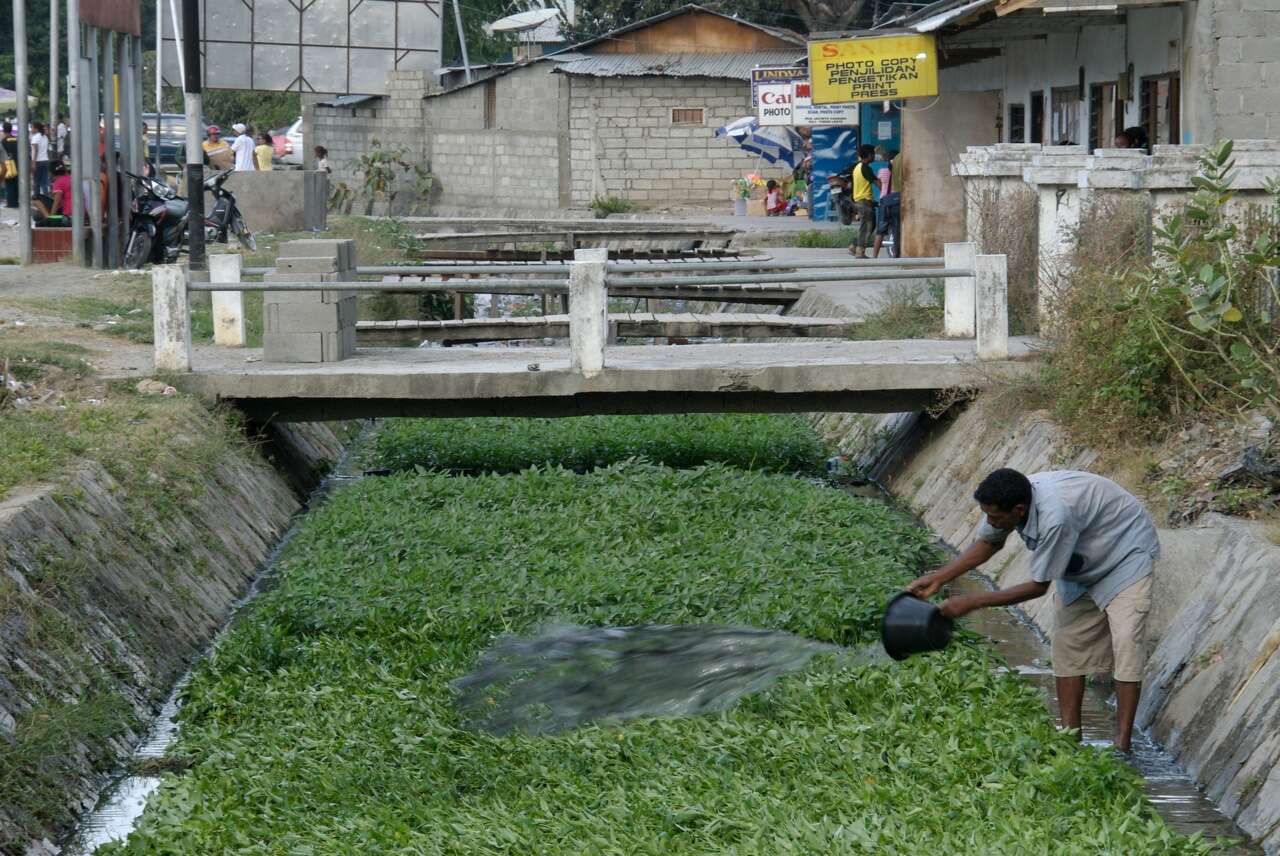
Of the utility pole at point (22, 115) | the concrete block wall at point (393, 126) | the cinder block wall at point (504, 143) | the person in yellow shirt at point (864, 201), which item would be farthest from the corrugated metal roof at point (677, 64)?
the utility pole at point (22, 115)

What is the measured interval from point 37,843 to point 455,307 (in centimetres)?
1890

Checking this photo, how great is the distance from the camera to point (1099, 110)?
21.0 meters

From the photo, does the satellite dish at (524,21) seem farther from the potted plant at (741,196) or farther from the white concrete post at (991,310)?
the white concrete post at (991,310)

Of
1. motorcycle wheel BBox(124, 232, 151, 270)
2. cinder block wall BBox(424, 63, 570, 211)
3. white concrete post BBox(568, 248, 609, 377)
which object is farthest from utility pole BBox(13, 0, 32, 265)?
cinder block wall BBox(424, 63, 570, 211)

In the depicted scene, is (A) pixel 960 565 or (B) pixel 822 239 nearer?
(A) pixel 960 565

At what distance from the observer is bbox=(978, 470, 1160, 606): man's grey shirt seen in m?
7.90

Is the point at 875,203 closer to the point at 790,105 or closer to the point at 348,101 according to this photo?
the point at 790,105

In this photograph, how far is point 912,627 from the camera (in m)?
7.81

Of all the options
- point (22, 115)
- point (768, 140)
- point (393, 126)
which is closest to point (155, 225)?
point (22, 115)

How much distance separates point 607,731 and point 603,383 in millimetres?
6404

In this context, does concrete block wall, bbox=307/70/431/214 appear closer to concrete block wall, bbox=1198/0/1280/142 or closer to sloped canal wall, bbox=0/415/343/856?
concrete block wall, bbox=1198/0/1280/142

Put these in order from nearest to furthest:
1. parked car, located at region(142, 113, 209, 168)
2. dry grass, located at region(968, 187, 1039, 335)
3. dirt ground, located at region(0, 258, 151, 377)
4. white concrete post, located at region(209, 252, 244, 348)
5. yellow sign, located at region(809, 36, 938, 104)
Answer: dirt ground, located at region(0, 258, 151, 377), white concrete post, located at region(209, 252, 244, 348), dry grass, located at region(968, 187, 1039, 335), yellow sign, located at region(809, 36, 938, 104), parked car, located at region(142, 113, 209, 168)

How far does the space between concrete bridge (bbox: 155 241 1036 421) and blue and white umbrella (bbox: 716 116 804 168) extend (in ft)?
79.7

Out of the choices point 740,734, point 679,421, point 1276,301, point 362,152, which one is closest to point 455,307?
point 679,421
